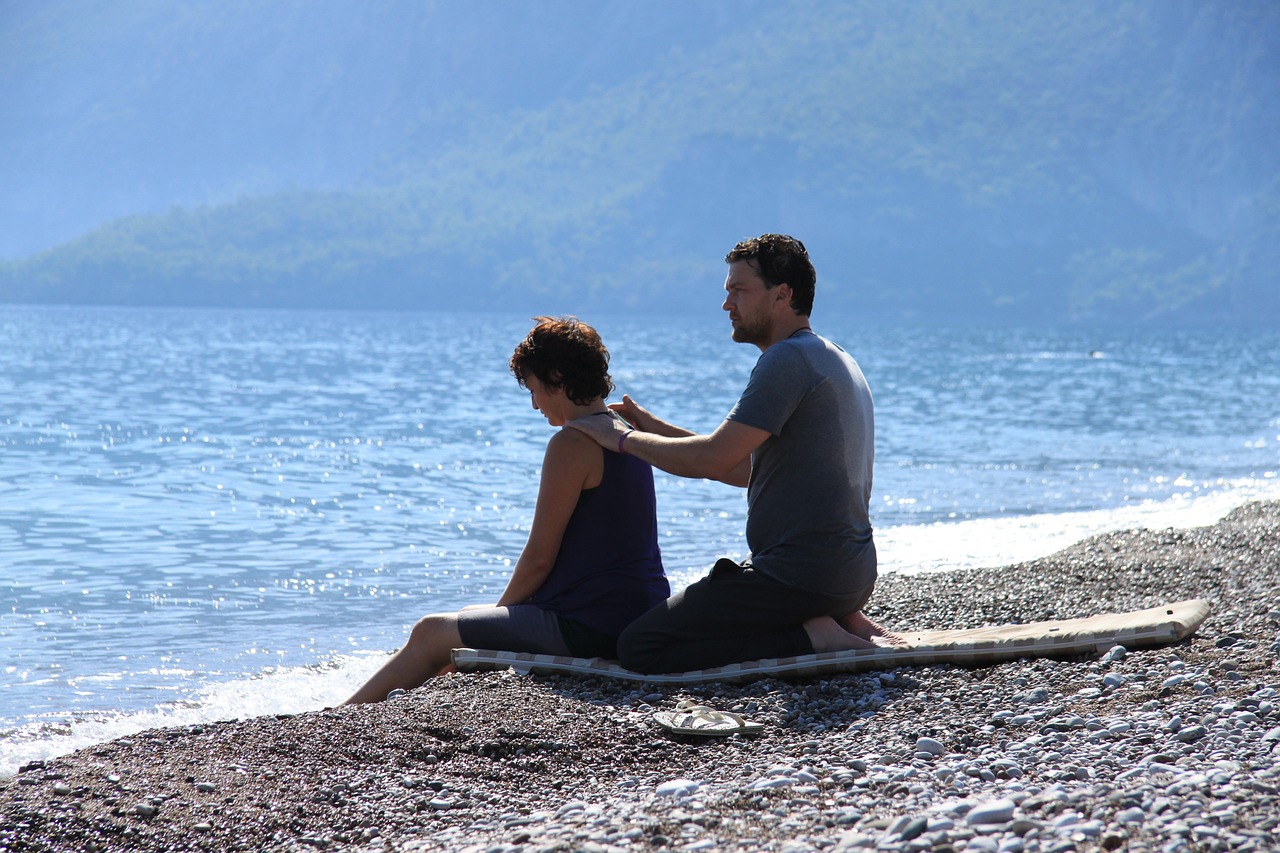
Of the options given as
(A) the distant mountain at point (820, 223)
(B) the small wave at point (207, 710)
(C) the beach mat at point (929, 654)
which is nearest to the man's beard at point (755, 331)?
(C) the beach mat at point (929, 654)

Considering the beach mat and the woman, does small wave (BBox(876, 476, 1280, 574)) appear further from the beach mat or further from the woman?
the woman

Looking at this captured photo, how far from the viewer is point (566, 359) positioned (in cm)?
558

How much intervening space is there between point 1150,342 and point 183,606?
94229 millimetres

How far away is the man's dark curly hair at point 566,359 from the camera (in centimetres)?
554

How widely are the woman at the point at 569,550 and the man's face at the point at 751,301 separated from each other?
2.18 feet

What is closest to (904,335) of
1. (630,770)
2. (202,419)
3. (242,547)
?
(202,419)

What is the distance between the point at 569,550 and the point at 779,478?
3.40 ft

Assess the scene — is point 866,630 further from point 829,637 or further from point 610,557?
point 610,557

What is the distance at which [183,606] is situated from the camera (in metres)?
9.84

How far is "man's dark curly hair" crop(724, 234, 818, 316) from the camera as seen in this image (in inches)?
215

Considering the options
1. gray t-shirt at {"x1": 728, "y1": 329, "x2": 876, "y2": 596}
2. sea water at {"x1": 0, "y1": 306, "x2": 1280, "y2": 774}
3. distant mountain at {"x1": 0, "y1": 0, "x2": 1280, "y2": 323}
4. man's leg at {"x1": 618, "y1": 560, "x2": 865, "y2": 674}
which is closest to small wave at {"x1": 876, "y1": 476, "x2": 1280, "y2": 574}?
sea water at {"x1": 0, "y1": 306, "x2": 1280, "y2": 774}

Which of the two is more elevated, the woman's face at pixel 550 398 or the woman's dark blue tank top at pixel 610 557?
the woman's face at pixel 550 398

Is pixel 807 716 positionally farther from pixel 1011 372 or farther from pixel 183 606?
pixel 1011 372

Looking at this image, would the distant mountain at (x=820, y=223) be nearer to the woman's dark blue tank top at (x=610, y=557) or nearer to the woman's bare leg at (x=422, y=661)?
the woman's bare leg at (x=422, y=661)
